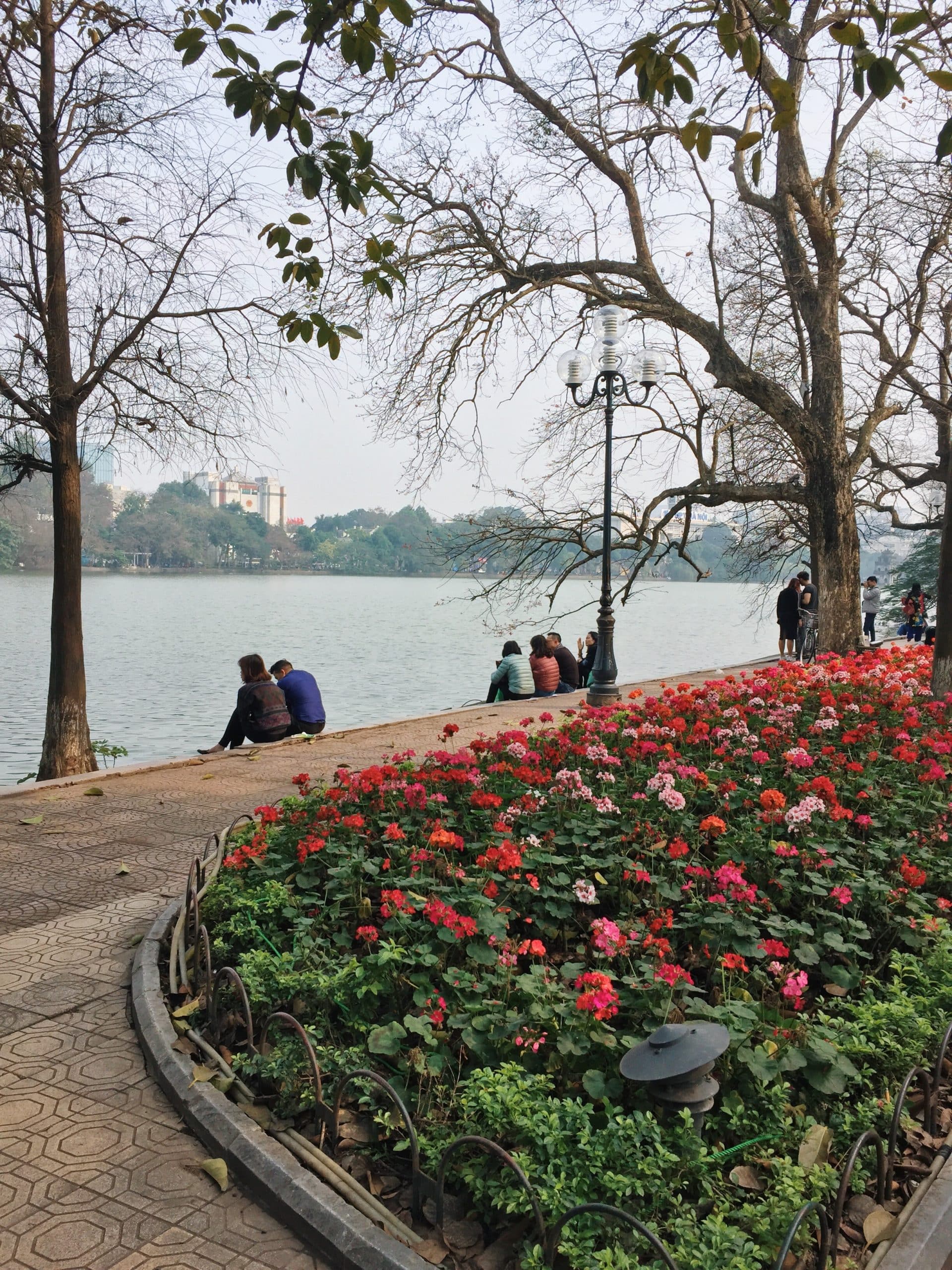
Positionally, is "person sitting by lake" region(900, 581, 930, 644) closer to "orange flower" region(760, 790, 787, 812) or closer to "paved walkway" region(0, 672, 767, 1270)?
"orange flower" region(760, 790, 787, 812)

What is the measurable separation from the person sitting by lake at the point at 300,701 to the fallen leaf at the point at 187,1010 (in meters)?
7.16

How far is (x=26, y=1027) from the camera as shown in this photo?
12.6 ft

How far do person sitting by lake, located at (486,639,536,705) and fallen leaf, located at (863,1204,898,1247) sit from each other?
1111 centimetres

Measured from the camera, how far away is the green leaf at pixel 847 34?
332 cm

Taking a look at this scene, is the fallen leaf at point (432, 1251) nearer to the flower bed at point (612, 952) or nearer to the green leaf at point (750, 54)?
the flower bed at point (612, 952)

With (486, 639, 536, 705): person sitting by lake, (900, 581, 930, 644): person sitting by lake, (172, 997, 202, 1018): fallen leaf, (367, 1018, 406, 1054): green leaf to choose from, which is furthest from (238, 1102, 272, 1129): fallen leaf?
(900, 581, 930, 644): person sitting by lake

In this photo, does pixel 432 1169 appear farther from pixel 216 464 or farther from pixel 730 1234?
→ pixel 216 464

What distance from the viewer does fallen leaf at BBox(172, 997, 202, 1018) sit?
3818 mm

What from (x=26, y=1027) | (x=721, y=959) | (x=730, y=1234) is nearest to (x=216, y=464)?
(x=26, y=1027)

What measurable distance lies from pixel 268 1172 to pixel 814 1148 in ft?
5.21

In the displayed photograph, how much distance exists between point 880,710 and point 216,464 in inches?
305

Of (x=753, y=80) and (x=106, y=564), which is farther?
(x=106, y=564)

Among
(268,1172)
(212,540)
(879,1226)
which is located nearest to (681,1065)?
(879,1226)

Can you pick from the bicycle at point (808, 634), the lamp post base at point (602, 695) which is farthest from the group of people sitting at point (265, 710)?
the bicycle at point (808, 634)
